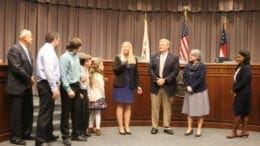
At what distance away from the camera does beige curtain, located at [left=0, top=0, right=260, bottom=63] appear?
11109 mm

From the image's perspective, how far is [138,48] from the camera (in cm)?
1234

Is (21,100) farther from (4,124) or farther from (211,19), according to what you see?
(211,19)

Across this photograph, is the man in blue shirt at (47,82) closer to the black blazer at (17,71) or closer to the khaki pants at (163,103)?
the black blazer at (17,71)

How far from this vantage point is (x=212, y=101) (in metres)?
8.19

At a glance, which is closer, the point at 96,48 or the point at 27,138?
the point at 27,138

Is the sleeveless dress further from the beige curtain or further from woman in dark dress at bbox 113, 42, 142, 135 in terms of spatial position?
the beige curtain

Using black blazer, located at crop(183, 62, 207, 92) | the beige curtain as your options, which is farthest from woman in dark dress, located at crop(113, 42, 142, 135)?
the beige curtain

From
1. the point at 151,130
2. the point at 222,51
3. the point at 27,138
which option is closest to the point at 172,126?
the point at 151,130

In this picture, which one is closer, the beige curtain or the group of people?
the group of people

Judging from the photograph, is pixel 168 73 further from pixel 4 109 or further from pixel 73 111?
pixel 4 109

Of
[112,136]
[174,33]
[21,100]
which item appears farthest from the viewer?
[174,33]

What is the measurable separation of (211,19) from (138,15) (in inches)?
79.8

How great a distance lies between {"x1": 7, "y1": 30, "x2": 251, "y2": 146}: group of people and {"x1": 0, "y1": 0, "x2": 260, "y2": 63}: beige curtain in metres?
4.35

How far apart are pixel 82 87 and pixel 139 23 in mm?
6171
